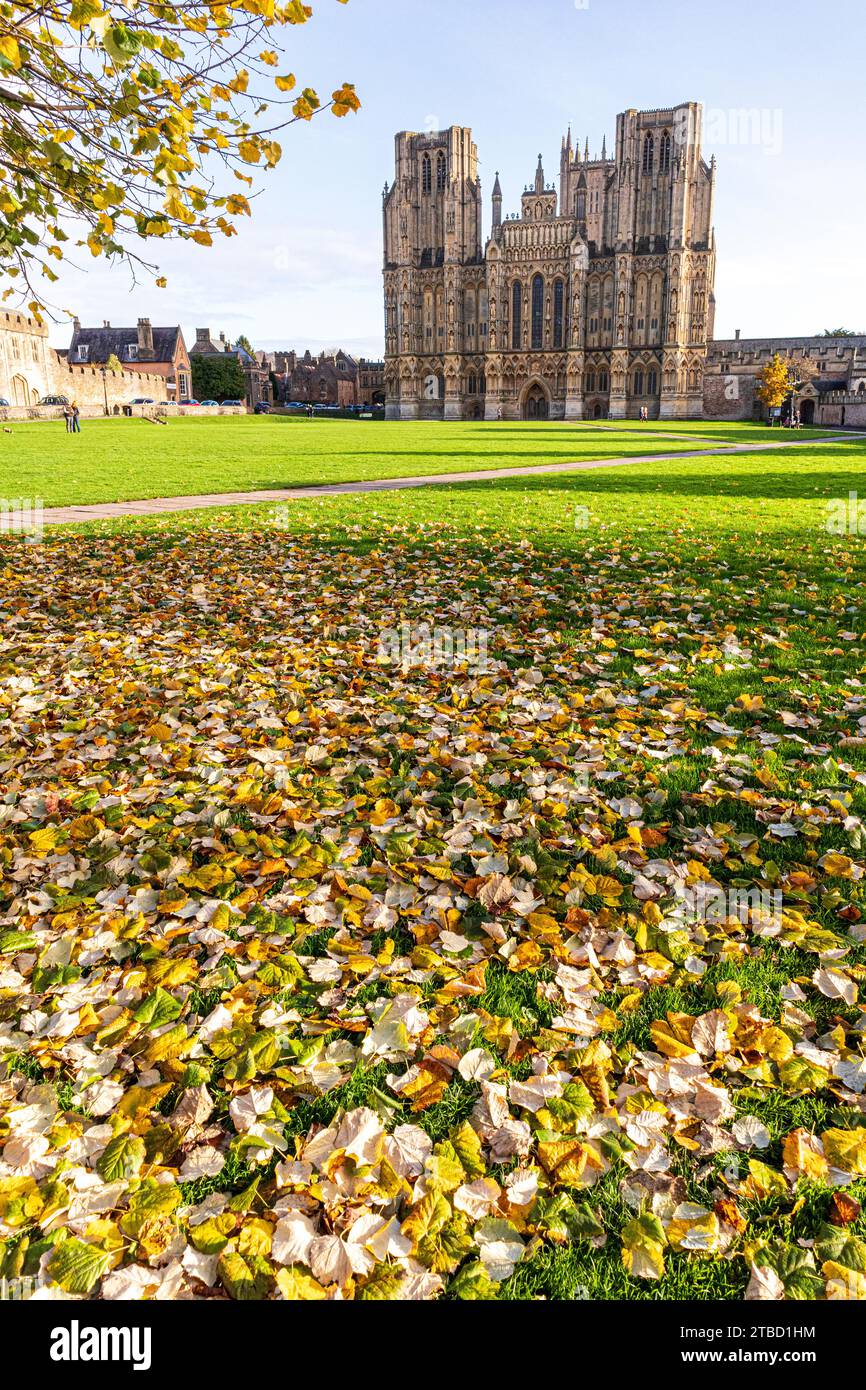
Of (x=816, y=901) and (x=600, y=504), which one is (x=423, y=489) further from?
(x=816, y=901)

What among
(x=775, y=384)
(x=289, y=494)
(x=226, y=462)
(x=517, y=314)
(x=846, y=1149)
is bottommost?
(x=846, y=1149)

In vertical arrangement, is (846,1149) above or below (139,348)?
below

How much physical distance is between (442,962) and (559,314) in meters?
105

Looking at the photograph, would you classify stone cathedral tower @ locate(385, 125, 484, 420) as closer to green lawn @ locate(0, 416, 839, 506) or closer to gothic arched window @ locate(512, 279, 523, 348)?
gothic arched window @ locate(512, 279, 523, 348)

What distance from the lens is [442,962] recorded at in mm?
3412

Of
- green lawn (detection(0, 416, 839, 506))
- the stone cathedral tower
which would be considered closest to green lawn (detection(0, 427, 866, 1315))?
green lawn (detection(0, 416, 839, 506))

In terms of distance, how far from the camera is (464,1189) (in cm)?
241

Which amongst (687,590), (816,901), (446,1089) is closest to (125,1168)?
(446,1089)

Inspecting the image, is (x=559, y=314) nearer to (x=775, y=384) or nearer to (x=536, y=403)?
(x=536, y=403)

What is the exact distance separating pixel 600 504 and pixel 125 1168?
15.2 meters

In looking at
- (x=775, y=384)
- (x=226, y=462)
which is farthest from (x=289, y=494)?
(x=775, y=384)

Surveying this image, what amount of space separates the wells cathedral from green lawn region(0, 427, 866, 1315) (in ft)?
291

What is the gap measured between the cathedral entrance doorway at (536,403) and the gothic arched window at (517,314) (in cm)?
552
